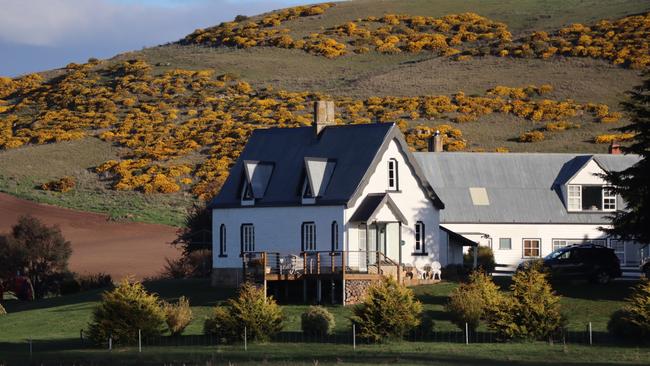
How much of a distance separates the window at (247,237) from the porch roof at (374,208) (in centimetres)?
608

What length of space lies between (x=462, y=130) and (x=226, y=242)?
57004 millimetres

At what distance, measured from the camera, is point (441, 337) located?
139ft

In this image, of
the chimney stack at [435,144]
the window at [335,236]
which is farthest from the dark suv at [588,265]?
the chimney stack at [435,144]

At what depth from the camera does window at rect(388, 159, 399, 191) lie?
186 ft

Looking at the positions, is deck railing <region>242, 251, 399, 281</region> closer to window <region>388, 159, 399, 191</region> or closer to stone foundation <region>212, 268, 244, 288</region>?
window <region>388, 159, 399, 191</region>

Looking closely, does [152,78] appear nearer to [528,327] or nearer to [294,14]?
[294,14]

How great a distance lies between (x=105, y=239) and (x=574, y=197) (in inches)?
1327

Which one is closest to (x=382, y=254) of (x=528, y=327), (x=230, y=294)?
(x=230, y=294)

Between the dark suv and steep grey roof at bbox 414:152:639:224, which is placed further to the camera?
steep grey roof at bbox 414:152:639:224

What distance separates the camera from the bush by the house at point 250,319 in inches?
1641

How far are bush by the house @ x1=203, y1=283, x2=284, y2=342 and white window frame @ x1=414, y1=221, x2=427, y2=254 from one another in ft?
51.5

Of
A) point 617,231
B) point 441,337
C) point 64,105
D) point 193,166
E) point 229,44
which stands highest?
point 229,44

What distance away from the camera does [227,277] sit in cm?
5988

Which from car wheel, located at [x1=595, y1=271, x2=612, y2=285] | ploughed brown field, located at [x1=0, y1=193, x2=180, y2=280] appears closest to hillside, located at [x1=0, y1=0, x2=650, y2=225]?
ploughed brown field, located at [x1=0, y1=193, x2=180, y2=280]
